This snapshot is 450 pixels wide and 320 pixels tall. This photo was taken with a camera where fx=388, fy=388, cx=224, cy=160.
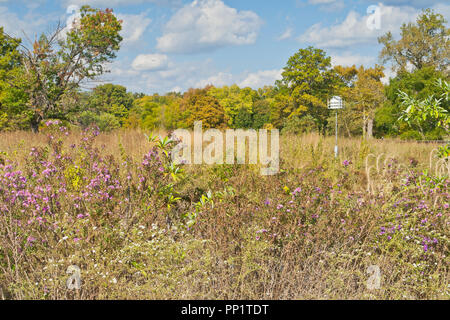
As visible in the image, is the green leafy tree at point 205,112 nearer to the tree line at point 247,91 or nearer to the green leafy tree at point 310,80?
the tree line at point 247,91

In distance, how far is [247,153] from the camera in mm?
6629

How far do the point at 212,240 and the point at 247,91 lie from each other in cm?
4418

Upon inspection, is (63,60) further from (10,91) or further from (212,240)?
(212,240)

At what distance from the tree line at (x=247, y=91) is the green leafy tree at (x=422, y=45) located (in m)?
0.06

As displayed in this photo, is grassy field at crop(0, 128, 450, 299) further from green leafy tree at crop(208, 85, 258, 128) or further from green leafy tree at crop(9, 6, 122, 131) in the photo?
green leafy tree at crop(208, 85, 258, 128)

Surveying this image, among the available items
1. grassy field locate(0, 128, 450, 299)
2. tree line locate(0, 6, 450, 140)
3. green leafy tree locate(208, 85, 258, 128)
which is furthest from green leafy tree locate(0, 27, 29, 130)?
green leafy tree locate(208, 85, 258, 128)

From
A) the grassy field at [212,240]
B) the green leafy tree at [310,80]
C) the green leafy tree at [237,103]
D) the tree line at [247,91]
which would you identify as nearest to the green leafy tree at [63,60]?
the tree line at [247,91]

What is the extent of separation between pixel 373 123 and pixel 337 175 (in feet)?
99.7

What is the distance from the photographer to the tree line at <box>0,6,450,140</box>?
1594 centimetres

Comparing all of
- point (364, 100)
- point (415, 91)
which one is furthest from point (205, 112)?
point (415, 91)

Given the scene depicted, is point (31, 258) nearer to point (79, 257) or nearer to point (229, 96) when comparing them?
point (79, 257)

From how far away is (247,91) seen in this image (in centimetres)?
4678

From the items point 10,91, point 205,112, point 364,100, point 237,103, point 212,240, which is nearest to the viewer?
point 212,240

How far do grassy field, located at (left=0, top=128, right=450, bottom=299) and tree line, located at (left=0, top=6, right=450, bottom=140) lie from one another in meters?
1.21
